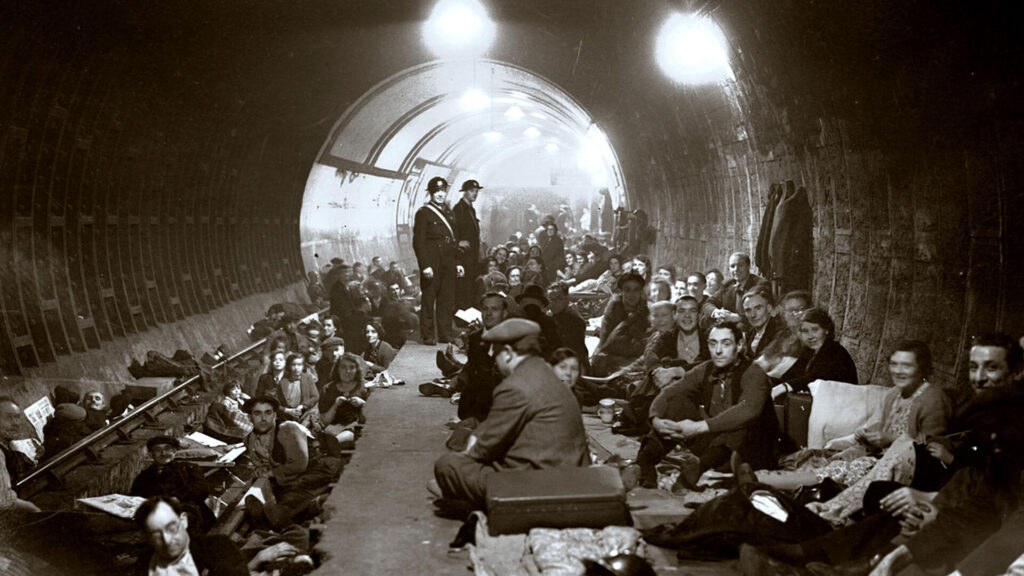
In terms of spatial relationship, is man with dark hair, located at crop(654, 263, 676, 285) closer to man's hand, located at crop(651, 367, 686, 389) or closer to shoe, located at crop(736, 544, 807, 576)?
man's hand, located at crop(651, 367, 686, 389)

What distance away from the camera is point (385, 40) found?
48.5ft

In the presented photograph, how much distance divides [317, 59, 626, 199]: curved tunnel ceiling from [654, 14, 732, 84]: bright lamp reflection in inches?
240

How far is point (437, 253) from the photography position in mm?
12961

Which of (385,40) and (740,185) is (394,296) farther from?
(740,185)

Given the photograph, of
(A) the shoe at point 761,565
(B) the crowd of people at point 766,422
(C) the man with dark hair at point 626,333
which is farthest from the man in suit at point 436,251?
(A) the shoe at point 761,565

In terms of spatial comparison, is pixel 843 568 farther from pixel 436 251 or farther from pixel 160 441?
pixel 436 251

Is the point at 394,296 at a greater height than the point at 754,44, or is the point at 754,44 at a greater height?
the point at 754,44

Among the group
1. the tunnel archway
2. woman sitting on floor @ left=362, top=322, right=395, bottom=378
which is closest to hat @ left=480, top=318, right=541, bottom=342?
woman sitting on floor @ left=362, top=322, right=395, bottom=378

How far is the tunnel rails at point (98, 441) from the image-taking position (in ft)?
24.9

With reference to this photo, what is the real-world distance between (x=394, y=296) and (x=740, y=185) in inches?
294

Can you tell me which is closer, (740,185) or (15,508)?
(15,508)

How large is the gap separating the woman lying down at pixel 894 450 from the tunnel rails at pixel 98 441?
5491 mm

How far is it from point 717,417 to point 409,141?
63.9 feet

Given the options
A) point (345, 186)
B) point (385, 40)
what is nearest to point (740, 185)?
point (385, 40)
